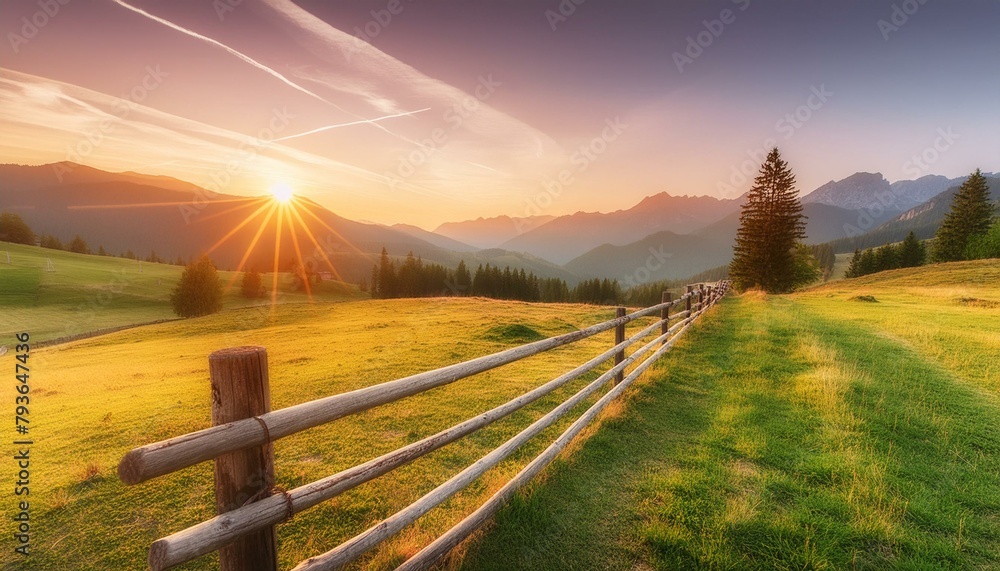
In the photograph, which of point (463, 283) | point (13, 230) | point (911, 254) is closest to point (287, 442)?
point (463, 283)

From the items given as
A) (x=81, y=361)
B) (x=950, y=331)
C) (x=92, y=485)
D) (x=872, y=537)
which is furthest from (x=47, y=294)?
(x=950, y=331)

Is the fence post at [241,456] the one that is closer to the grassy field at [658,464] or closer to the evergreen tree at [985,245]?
the grassy field at [658,464]

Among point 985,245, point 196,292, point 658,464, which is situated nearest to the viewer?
point 658,464

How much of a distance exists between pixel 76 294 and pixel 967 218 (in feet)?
404

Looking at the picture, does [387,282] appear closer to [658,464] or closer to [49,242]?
[658,464]

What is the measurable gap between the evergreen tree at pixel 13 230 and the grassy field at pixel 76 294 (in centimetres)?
1971

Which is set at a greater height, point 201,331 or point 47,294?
point 47,294

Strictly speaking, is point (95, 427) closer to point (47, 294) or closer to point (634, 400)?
point (634, 400)

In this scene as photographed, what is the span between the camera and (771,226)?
3653 cm

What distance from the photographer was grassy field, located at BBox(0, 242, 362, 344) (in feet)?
129

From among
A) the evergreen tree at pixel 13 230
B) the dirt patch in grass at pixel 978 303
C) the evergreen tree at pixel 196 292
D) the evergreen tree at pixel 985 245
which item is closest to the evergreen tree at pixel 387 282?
the evergreen tree at pixel 196 292

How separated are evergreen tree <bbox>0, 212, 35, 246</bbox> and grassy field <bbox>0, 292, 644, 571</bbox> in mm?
113754

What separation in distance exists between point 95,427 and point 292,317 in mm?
26649

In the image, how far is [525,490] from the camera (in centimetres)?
419
